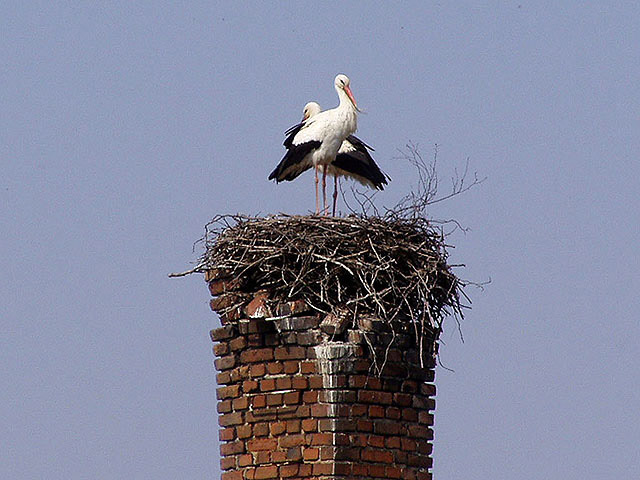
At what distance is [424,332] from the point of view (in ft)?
23.8

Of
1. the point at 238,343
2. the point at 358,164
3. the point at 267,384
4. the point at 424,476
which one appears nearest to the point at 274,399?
the point at 267,384

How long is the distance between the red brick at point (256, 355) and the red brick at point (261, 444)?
0.44 m

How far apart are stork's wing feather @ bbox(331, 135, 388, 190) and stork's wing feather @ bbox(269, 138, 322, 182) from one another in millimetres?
375

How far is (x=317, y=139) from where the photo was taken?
10430mm

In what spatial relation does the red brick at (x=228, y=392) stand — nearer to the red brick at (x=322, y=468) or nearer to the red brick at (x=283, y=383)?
the red brick at (x=283, y=383)

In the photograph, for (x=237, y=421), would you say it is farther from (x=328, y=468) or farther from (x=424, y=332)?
(x=424, y=332)

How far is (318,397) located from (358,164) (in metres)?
4.35

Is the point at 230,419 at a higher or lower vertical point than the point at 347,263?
lower

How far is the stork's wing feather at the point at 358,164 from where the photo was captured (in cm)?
1086

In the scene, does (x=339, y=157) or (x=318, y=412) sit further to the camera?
(x=339, y=157)

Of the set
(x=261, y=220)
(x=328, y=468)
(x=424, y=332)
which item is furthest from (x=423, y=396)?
(x=261, y=220)

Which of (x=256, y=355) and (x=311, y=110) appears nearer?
(x=256, y=355)

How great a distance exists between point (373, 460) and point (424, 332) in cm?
82

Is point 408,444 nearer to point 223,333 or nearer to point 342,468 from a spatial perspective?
point 342,468
